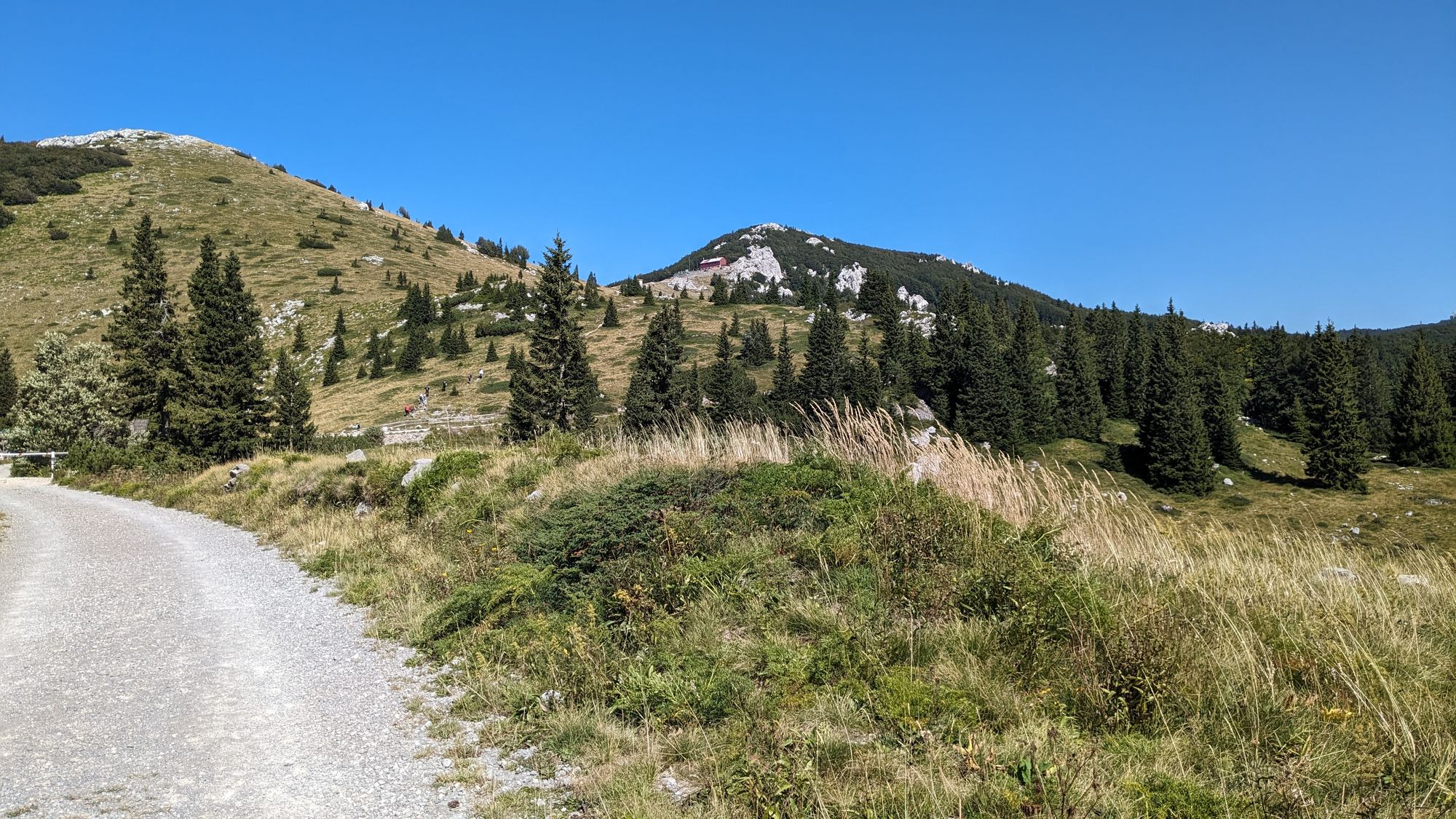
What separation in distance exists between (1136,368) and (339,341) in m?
95.7

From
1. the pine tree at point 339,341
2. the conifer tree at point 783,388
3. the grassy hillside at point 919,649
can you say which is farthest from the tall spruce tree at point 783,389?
the pine tree at point 339,341

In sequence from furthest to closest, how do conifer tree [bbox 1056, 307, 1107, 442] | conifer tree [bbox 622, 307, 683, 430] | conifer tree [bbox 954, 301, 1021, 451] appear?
conifer tree [bbox 1056, 307, 1107, 442]
conifer tree [bbox 954, 301, 1021, 451]
conifer tree [bbox 622, 307, 683, 430]

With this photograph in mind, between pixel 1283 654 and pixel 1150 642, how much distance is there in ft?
3.14

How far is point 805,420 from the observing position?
9.52 meters

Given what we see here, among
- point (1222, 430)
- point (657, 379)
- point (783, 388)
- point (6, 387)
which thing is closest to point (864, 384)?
point (783, 388)

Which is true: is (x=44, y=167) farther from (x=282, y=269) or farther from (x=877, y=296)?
(x=877, y=296)

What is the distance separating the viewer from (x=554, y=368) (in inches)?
1391

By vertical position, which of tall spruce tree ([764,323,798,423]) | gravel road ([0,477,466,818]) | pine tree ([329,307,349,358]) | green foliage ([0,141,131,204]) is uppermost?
green foliage ([0,141,131,204])

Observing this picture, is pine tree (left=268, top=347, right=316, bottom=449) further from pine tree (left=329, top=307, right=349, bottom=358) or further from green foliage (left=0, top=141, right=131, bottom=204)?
green foliage (left=0, top=141, right=131, bottom=204)

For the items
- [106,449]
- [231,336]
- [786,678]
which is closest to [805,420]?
[786,678]

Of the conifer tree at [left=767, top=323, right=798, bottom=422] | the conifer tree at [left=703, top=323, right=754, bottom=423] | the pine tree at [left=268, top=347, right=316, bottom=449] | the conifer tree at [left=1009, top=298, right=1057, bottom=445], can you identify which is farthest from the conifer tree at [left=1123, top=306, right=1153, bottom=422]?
the pine tree at [left=268, top=347, right=316, bottom=449]

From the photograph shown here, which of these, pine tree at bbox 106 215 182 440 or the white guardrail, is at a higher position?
pine tree at bbox 106 215 182 440

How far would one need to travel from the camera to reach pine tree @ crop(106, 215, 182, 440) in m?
30.0

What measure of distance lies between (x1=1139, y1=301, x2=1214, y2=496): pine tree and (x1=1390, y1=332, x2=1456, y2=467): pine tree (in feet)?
81.7
